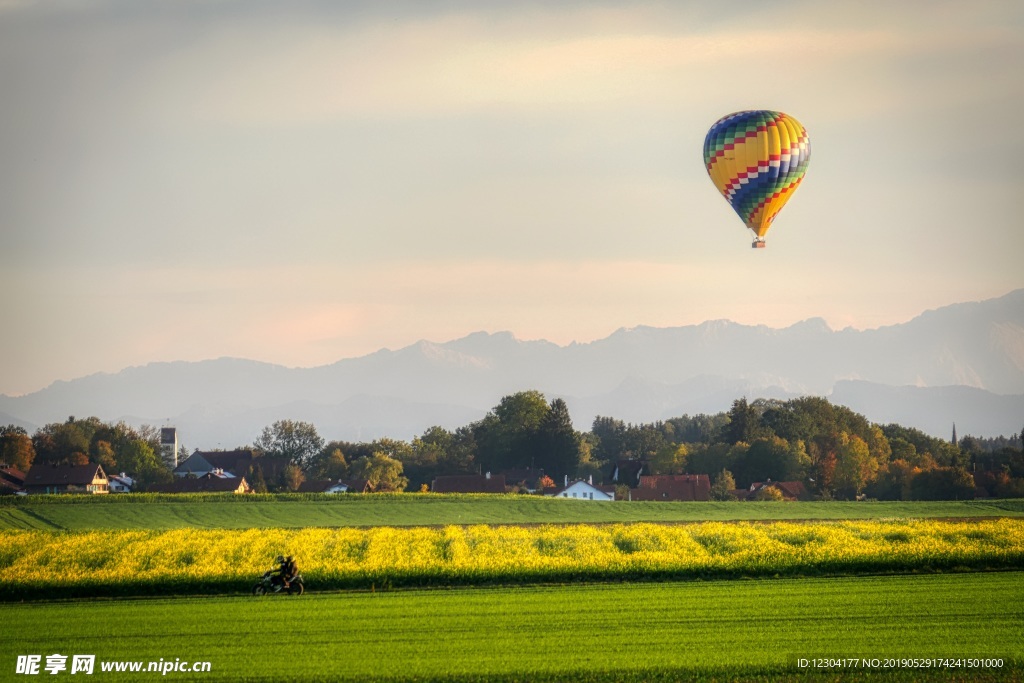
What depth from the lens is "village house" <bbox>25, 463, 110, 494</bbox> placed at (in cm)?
13338

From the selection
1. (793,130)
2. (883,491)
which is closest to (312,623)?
(793,130)

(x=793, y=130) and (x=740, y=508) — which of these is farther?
(x=740, y=508)

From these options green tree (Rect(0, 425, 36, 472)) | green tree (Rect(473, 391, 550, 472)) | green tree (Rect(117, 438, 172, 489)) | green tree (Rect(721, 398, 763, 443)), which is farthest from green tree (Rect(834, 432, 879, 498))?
green tree (Rect(0, 425, 36, 472))

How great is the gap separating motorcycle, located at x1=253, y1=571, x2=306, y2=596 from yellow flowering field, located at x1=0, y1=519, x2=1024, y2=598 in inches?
55.6

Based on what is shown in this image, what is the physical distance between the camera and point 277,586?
41219 millimetres

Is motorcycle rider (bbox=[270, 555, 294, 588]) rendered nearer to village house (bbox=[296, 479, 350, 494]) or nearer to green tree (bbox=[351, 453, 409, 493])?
green tree (bbox=[351, 453, 409, 493])

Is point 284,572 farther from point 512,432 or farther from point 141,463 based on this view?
point 141,463

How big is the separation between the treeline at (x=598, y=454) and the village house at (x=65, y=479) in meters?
8.11

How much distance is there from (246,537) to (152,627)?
20771 mm

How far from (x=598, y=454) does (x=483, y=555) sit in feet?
432

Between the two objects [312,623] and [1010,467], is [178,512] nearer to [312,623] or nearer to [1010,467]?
[312,623]

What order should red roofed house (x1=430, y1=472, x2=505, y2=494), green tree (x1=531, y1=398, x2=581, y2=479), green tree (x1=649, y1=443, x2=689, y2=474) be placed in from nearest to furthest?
red roofed house (x1=430, y1=472, x2=505, y2=494) < green tree (x1=649, y1=443, x2=689, y2=474) < green tree (x1=531, y1=398, x2=581, y2=479)

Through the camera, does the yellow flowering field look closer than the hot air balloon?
Yes

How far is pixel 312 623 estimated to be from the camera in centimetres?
3519
